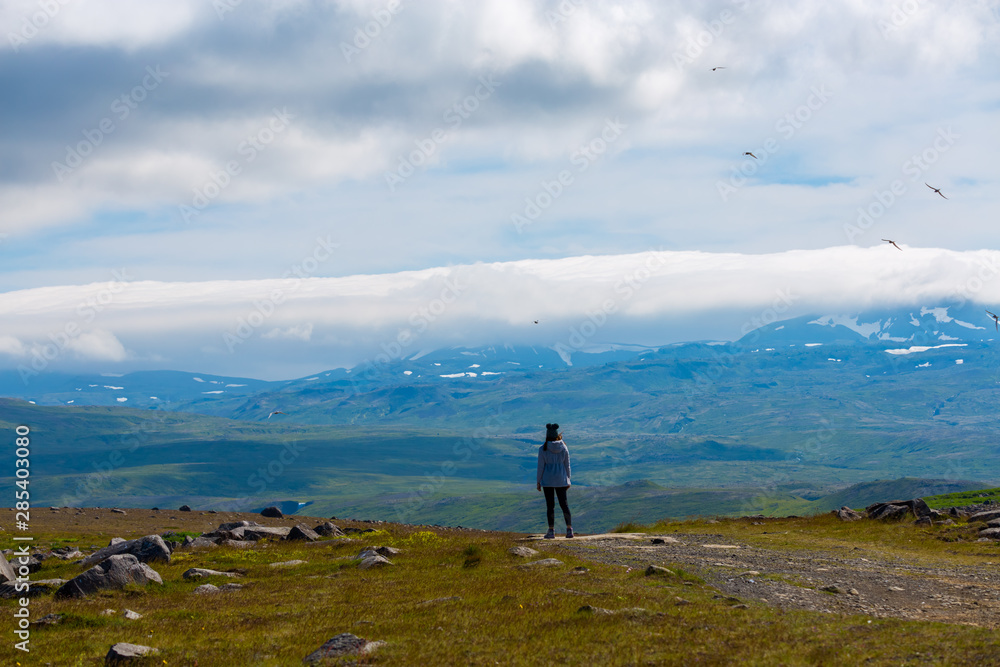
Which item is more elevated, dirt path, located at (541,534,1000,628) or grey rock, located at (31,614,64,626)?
grey rock, located at (31,614,64,626)

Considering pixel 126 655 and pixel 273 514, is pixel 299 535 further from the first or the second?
pixel 273 514

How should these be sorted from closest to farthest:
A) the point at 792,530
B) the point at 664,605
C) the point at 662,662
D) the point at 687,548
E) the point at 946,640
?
the point at 662,662 < the point at 946,640 < the point at 664,605 < the point at 687,548 < the point at 792,530

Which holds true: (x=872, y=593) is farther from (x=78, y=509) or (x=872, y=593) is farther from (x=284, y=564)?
(x=78, y=509)

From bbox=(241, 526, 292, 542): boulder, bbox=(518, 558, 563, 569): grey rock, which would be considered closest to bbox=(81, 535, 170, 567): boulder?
bbox=(241, 526, 292, 542): boulder

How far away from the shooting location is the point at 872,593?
2091 cm

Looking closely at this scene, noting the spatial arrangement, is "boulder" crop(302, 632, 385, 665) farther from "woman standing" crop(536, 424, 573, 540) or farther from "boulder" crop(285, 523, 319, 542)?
"boulder" crop(285, 523, 319, 542)

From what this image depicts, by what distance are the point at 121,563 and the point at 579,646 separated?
14.7 m

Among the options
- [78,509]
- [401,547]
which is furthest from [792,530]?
[78,509]

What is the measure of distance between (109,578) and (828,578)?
2030cm

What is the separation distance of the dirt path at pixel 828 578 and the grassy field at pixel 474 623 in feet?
4.21

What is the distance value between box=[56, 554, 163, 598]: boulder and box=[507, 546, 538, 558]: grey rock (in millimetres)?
11183

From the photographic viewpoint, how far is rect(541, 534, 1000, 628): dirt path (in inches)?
744

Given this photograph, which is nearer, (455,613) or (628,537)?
(455,613)

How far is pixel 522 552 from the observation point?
27.8m
